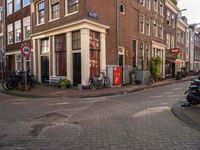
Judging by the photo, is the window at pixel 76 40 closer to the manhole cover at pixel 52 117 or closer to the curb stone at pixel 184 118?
the manhole cover at pixel 52 117

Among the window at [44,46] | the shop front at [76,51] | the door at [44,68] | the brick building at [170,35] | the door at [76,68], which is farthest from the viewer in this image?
the brick building at [170,35]

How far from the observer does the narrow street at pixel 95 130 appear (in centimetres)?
428

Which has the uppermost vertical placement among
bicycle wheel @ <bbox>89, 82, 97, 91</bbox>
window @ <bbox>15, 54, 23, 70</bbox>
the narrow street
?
window @ <bbox>15, 54, 23, 70</bbox>

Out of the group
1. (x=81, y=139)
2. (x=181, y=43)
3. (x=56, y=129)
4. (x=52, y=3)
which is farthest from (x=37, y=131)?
(x=181, y=43)

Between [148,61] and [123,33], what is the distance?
592 centimetres

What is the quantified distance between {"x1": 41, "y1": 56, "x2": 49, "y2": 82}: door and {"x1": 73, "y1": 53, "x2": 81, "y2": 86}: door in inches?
143

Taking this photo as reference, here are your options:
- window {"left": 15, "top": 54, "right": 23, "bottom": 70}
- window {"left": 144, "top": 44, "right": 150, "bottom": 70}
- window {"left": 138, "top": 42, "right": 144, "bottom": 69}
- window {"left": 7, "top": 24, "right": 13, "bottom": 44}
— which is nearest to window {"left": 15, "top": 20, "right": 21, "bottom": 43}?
window {"left": 7, "top": 24, "right": 13, "bottom": 44}

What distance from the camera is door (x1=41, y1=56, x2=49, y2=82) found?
17.1 m

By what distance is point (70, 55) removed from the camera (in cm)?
1434

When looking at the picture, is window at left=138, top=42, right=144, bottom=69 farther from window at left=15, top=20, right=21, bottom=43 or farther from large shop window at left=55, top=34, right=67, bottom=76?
window at left=15, top=20, right=21, bottom=43

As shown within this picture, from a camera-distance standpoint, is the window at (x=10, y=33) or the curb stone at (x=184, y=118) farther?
the window at (x=10, y=33)

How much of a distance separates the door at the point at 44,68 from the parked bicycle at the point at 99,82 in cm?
512

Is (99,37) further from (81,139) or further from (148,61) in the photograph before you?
(81,139)

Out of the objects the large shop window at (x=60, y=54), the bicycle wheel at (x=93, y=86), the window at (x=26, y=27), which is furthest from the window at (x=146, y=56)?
the window at (x=26, y=27)
